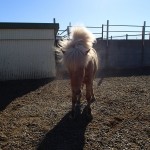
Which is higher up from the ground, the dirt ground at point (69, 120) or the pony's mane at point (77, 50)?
the pony's mane at point (77, 50)

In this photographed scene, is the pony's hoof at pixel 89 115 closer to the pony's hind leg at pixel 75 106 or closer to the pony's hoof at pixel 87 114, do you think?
the pony's hoof at pixel 87 114

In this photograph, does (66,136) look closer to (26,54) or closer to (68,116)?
(68,116)

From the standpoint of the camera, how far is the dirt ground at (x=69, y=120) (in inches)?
205

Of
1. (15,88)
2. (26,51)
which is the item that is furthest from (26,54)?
(15,88)

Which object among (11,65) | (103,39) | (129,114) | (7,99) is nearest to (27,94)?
(7,99)

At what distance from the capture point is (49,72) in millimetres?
12156

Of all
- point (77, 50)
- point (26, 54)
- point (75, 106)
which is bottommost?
A: point (75, 106)

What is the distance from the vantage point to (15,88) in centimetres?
1031

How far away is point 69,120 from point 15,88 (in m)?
4.36

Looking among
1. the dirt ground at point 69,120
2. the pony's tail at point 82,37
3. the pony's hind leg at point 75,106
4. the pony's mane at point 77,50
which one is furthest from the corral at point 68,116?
the pony's tail at point 82,37

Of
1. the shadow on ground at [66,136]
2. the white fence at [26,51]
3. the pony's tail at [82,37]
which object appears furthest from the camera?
the white fence at [26,51]

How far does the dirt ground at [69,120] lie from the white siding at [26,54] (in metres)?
1.49

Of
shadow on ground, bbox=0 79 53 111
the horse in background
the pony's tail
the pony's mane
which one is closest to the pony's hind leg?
the horse in background

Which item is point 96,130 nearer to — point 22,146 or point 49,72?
point 22,146
